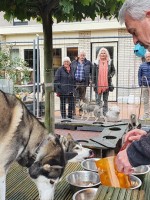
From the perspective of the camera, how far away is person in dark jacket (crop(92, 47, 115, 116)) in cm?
872

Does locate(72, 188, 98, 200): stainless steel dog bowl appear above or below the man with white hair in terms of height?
below

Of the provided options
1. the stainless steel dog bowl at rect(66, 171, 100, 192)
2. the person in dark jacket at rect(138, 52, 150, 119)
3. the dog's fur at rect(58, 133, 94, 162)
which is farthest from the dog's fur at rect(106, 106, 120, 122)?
the stainless steel dog bowl at rect(66, 171, 100, 192)

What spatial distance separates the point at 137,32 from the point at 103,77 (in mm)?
6938

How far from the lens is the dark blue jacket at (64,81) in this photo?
8844 millimetres

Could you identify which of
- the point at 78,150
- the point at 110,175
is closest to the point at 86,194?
the point at 110,175

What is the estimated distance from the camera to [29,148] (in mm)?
3484

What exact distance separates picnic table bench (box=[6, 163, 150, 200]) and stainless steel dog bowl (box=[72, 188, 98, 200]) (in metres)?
0.16

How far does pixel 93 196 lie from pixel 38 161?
2.26 ft

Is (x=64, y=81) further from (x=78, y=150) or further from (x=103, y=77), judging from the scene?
(x=78, y=150)

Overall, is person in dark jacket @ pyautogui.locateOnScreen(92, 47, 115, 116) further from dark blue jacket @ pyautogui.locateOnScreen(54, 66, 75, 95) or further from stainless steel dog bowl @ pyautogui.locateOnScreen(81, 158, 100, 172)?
stainless steel dog bowl @ pyautogui.locateOnScreen(81, 158, 100, 172)

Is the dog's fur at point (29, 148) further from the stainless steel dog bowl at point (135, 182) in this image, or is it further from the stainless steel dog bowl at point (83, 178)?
the stainless steel dog bowl at point (135, 182)

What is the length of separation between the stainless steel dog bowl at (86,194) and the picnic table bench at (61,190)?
16 centimetres

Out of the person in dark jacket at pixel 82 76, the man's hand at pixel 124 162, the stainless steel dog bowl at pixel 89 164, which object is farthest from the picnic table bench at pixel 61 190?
the person in dark jacket at pixel 82 76

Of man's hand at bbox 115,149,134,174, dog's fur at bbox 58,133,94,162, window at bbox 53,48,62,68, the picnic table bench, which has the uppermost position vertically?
window at bbox 53,48,62,68
